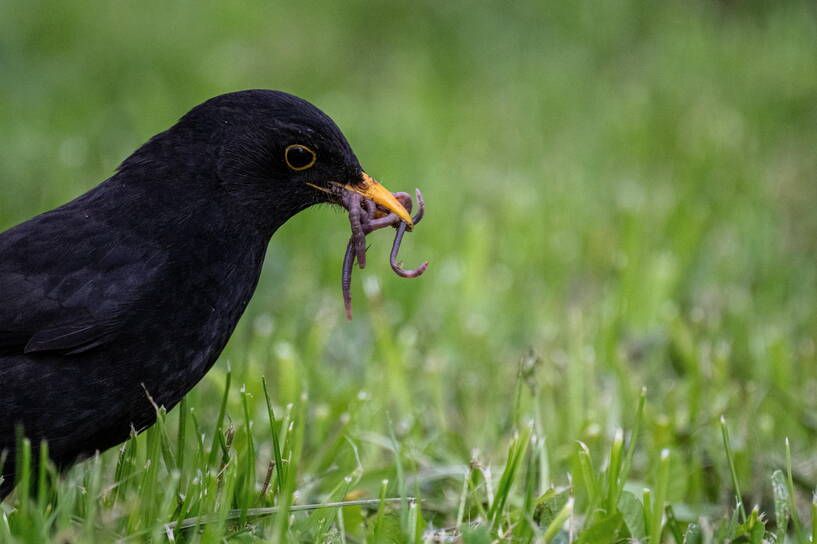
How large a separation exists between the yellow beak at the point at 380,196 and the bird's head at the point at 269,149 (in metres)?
0.06

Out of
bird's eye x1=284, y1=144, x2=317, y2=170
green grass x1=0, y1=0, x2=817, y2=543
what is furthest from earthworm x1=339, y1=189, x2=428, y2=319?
green grass x1=0, y1=0, x2=817, y2=543

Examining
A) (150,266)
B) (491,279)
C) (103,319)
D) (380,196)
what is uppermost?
(380,196)

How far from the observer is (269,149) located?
2898 millimetres

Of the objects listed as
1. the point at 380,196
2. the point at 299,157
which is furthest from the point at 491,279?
the point at 299,157

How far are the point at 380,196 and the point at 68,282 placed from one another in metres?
0.88

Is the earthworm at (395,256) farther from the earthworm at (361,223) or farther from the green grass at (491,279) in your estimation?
the green grass at (491,279)

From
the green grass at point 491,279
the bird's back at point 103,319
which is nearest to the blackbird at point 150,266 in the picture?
the bird's back at point 103,319

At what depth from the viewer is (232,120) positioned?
2.91 metres

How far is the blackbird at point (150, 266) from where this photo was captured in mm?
2604

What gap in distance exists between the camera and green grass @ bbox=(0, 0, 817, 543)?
9.23ft

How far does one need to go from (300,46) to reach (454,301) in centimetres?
341

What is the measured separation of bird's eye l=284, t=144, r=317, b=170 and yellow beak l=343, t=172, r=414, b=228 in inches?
5.1

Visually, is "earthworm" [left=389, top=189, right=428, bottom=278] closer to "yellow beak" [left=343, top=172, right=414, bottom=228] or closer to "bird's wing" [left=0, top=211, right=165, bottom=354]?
"yellow beak" [left=343, top=172, right=414, bottom=228]

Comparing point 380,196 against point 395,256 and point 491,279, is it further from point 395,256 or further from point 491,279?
point 491,279
